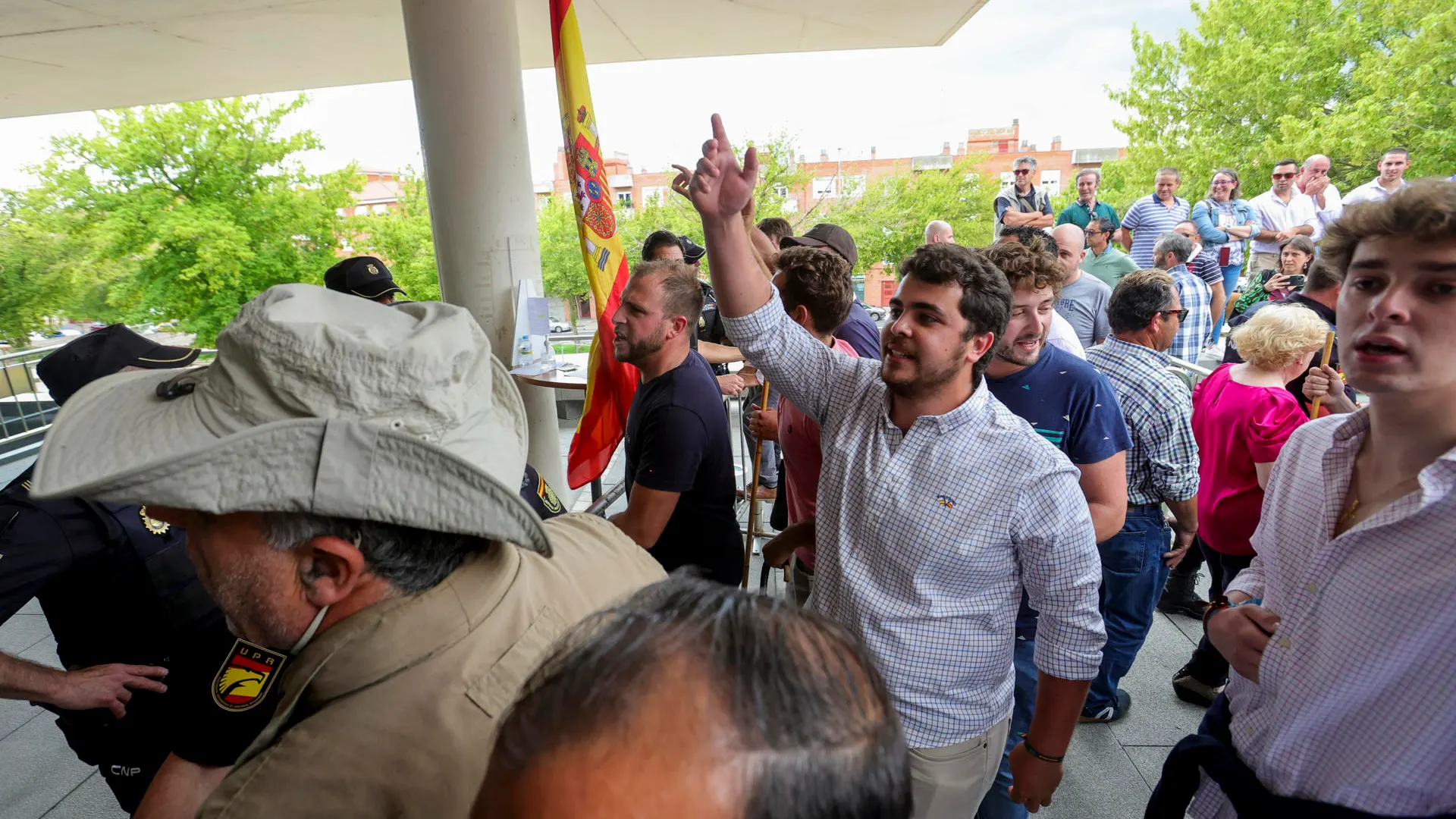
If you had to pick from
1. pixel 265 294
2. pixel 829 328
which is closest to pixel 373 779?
pixel 265 294

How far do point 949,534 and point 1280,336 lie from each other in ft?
7.32

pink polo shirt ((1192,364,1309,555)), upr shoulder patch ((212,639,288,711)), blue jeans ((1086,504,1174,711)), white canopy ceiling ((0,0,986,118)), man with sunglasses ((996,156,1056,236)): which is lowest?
blue jeans ((1086,504,1174,711))

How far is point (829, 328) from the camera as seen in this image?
3104mm

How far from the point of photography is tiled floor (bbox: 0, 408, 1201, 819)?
2.80 m

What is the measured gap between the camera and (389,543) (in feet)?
3.34

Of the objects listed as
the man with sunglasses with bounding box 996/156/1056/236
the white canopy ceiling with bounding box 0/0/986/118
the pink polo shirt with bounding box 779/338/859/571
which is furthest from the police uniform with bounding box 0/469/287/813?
the man with sunglasses with bounding box 996/156/1056/236

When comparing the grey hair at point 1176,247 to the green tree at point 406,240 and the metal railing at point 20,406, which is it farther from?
the green tree at point 406,240

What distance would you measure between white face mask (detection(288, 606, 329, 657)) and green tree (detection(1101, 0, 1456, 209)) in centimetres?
2846

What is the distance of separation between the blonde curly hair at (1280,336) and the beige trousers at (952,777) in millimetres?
2178

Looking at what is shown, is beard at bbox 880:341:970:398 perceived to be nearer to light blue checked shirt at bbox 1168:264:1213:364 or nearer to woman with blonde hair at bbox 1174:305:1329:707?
woman with blonde hair at bbox 1174:305:1329:707

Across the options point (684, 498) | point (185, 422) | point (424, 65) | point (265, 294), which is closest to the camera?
point (185, 422)

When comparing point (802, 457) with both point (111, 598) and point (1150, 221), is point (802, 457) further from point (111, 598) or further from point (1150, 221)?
point (1150, 221)

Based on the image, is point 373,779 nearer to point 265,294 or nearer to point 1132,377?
point 265,294

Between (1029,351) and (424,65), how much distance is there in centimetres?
417
